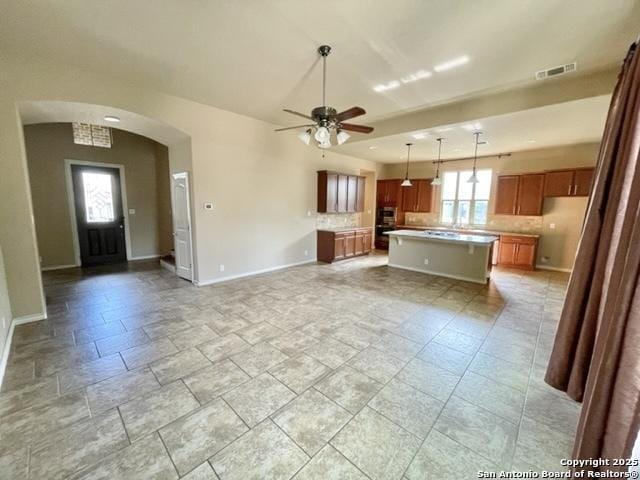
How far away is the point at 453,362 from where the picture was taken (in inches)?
103

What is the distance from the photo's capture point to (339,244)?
6977 millimetres

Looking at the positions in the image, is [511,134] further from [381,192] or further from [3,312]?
[3,312]

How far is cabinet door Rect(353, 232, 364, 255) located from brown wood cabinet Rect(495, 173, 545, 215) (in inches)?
144

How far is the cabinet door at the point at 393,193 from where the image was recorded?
8.85 metres

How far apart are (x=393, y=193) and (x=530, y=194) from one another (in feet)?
12.0

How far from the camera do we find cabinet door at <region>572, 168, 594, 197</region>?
228 inches

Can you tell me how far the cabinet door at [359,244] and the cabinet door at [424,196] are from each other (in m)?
2.29

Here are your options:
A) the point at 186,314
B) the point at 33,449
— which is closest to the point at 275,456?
the point at 33,449

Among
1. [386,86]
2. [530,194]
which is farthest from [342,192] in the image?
[530,194]

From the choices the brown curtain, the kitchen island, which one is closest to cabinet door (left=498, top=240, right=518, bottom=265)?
the kitchen island

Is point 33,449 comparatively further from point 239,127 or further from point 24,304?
point 239,127

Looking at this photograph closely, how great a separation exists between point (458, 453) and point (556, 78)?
14.7ft

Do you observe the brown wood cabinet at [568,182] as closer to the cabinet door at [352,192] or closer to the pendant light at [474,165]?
the pendant light at [474,165]

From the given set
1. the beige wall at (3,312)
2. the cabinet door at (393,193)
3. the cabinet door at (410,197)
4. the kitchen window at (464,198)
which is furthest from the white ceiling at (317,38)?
the cabinet door at (393,193)
